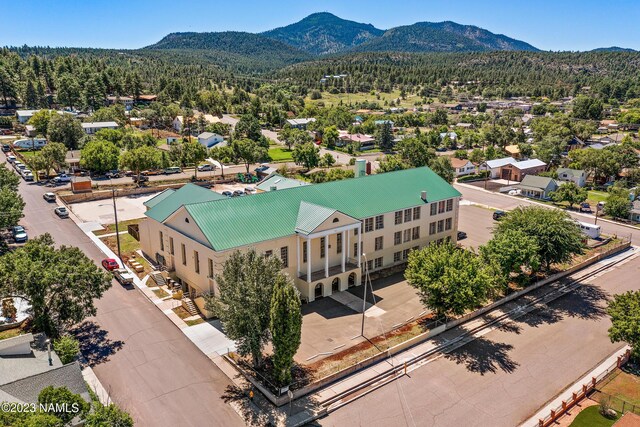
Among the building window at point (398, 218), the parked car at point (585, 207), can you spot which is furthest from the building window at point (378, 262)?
the parked car at point (585, 207)

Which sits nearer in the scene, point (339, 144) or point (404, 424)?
point (404, 424)

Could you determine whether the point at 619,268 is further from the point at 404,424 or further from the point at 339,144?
the point at 339,144

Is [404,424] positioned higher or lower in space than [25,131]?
lower

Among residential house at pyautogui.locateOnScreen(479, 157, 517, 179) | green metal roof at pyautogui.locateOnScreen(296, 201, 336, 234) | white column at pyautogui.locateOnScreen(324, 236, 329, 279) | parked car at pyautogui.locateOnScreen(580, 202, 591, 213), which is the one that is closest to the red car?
green metal roof at pyautogui.locateOnScreen(296, 201, 336, 234)

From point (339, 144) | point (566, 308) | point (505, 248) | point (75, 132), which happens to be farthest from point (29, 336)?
point (339, 144)

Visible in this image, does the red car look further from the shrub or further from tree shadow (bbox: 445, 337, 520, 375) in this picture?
tree shadow (bbox: 445, 337, 520, 375)

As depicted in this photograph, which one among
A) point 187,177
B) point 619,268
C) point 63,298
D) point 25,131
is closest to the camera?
point 63,298
